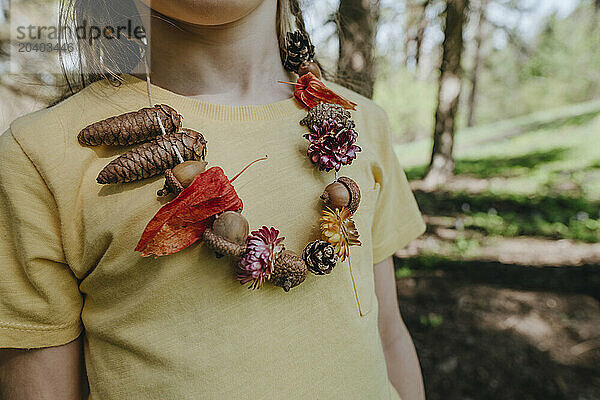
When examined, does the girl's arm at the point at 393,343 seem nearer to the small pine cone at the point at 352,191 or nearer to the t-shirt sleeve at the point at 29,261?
the small pine cone at the point at 352,191

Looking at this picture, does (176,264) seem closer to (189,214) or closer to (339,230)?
(189,214)

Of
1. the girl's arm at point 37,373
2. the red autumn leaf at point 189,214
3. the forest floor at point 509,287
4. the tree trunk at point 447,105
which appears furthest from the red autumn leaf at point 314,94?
the tree trunk at point 447,105

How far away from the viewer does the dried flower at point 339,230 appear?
31.6 inches

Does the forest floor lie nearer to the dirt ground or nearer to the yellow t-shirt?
the dirt ground

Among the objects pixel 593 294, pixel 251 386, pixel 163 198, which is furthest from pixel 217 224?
pixel 593 294

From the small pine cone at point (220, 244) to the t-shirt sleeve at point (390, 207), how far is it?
42cm

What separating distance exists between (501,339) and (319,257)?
8.08 feet

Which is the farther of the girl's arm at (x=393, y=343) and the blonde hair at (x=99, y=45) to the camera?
the girl's arm at (x=393, y=343)

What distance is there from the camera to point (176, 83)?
0.86 meters

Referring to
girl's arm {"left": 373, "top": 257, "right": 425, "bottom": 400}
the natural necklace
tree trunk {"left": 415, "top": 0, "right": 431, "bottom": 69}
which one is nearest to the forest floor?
girl's arm {"left": 373, "top": 257, "right": 425, "bottom": 400}

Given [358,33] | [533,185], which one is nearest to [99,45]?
[358,33]

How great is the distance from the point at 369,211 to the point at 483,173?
712 centimetres

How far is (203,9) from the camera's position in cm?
75

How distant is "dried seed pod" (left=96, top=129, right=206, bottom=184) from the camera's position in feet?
2.37
